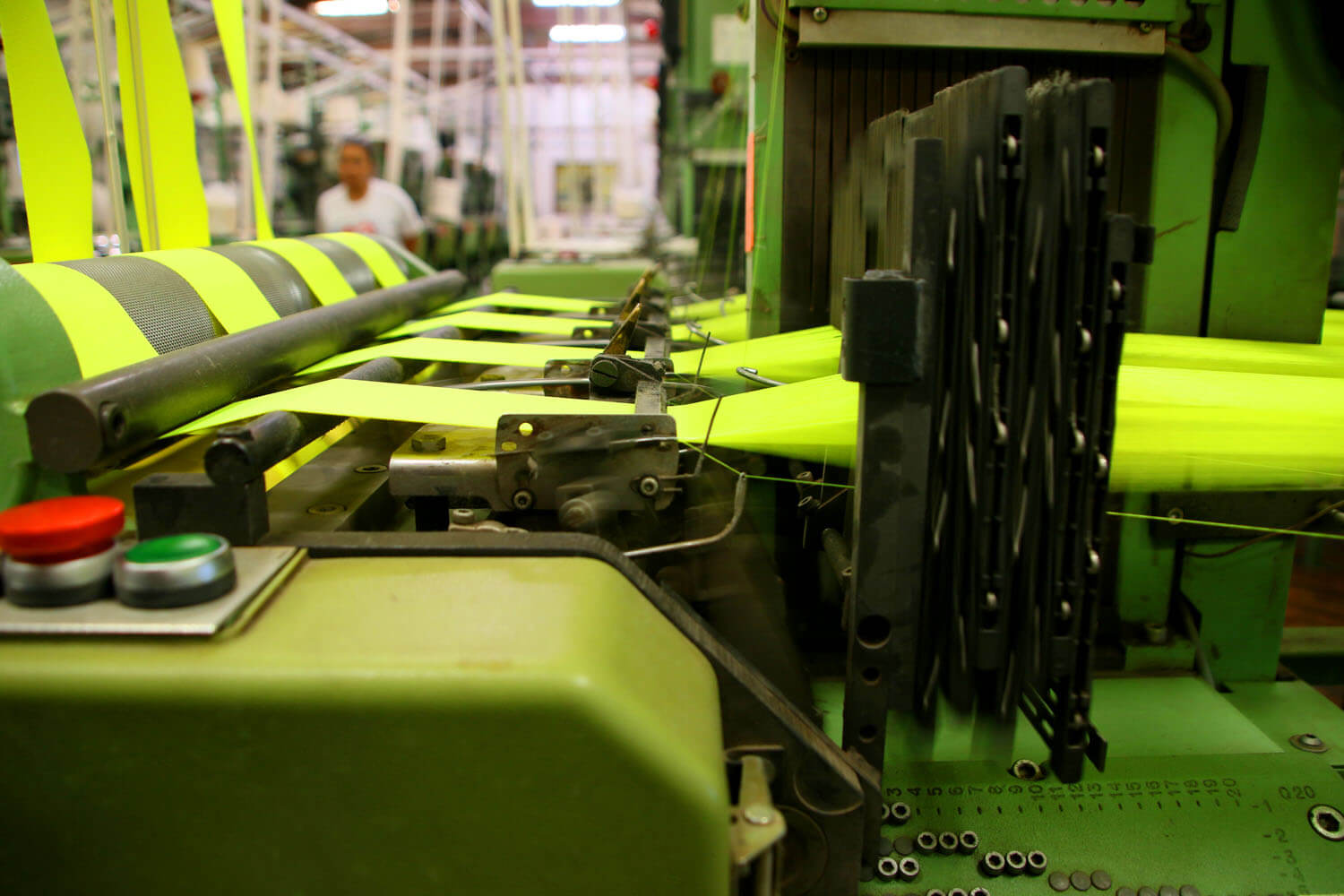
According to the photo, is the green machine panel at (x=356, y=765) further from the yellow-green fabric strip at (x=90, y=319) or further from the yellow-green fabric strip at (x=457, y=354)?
the yellow-green fabric strip at (x=457, y=354)

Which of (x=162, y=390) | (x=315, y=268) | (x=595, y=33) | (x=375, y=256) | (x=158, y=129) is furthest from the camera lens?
(x=595, y=33)

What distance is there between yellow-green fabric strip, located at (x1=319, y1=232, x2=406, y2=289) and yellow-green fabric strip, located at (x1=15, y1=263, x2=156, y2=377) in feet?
3.75

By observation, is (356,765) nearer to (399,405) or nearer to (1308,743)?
(399,405)

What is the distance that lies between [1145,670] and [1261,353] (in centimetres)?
52

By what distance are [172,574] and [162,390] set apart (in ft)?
1.04

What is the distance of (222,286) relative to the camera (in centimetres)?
140

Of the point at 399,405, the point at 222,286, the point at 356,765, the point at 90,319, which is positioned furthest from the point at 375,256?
the point at 356,765

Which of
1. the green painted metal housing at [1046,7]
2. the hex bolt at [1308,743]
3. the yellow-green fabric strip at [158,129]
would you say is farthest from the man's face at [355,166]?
the hex bolt at [1308,743]

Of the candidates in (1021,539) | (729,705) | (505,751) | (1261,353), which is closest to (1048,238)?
(1021,539)

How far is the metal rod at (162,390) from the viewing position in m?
0.75

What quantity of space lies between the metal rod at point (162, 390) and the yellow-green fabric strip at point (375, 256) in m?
0.78

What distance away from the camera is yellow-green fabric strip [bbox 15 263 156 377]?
0.95 m

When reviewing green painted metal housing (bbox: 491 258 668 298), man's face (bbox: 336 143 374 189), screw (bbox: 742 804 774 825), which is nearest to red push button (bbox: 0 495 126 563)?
screw (bbox: 742 804 774 825)

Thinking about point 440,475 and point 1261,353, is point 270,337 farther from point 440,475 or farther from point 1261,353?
point 1261,353
